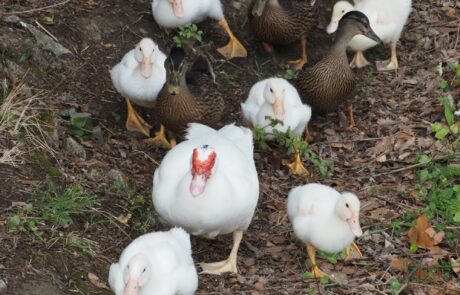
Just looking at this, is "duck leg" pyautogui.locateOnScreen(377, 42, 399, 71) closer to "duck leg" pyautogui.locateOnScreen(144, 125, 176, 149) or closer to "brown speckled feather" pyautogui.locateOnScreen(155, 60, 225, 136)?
"brown speckled feather" pyautogui.locateOnScreen(155, 60, 225, 136)

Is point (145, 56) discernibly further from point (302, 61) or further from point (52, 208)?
point (302, 61)

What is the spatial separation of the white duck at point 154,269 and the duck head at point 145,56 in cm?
228

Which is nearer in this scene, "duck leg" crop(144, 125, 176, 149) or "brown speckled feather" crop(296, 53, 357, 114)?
"duck leg" crop(144, 125, 176, 149)

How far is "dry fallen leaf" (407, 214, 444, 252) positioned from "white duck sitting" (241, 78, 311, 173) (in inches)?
52.7

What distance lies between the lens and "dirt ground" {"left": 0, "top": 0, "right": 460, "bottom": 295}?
220 inches

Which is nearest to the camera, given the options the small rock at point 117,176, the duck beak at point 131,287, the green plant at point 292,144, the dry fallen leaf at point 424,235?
the duck beak at point 131,287

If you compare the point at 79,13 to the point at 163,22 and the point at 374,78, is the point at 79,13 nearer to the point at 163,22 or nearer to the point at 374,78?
the point at 163,22

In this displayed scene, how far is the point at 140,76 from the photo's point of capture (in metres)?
7.20

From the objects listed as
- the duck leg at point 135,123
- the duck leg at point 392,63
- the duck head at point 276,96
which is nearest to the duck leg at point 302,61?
the duck leg at point 392,63

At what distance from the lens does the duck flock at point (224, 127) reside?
Result: 16.7 feet

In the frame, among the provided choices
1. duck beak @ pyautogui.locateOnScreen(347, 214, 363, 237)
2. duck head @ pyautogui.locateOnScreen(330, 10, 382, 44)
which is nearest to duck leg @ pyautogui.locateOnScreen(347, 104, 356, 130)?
duck head @ pyautogui.locateOnScreen(330, 10, 382, 44)

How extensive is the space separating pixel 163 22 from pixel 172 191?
118 inches

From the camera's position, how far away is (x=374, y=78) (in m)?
8.38

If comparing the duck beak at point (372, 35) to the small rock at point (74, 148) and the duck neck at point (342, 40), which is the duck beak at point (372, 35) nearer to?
the duck neck at point (342, 40)
